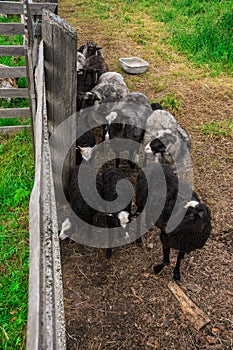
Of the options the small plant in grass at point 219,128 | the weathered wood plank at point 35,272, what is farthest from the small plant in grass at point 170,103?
the weathered wood plank at point 35,272

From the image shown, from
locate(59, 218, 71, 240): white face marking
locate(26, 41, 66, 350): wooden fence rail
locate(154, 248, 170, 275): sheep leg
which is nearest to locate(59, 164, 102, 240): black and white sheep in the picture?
locate(59, 218, 71, 240): white face marking

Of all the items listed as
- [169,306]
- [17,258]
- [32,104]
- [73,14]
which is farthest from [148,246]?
[73,14]

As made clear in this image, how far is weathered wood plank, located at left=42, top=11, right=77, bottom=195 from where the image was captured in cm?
320

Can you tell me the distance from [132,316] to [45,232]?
250 cm

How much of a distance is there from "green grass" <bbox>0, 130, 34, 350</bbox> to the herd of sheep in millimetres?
603

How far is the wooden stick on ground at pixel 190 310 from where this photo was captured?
12.3 ft

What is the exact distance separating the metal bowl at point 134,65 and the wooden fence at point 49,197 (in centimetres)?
503

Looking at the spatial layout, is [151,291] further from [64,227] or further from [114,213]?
[64,227]

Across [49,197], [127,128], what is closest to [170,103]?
[127,128]

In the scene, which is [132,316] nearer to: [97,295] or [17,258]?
[97,295]

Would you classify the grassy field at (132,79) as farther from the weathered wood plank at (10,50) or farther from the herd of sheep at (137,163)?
the weathered wood plank at (10,50)

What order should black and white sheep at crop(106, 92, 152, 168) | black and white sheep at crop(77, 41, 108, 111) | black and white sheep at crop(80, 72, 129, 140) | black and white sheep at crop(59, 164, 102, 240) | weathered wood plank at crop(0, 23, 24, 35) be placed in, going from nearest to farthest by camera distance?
black and white sheep at crop(59, 164, 102, 240)
weathered wood plank at crop(0, 23, 24, 35)
black and white sheep at crop(106, 92, 152, 168)
black and white sheep at crop(80, 72, 129, 140)
black and white sheep at crop(77, 41, 108, 111)

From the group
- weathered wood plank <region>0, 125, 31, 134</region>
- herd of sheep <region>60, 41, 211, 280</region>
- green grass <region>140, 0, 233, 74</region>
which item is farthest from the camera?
green grass <region>140, 0, 233, 74</region>

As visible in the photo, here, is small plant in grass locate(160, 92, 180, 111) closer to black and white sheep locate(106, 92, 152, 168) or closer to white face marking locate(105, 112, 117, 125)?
black and white sheep locate(106, 92, 152, 168)
